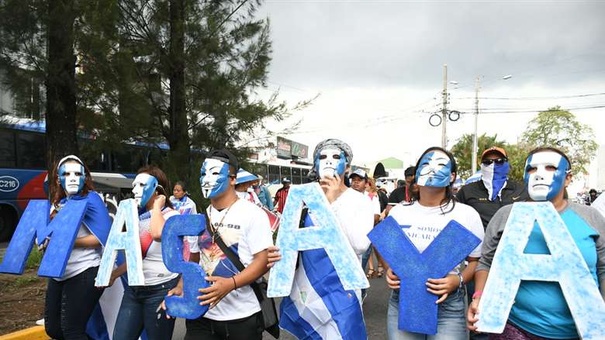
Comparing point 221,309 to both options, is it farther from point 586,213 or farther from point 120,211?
point 586,213

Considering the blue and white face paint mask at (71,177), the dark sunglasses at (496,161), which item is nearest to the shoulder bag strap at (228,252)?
the blue and white face paint mask at (71,177)

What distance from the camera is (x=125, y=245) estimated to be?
129 inches

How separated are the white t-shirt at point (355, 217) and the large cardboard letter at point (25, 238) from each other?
8.11 feet

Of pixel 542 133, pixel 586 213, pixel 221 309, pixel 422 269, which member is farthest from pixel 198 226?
pixel 542 133

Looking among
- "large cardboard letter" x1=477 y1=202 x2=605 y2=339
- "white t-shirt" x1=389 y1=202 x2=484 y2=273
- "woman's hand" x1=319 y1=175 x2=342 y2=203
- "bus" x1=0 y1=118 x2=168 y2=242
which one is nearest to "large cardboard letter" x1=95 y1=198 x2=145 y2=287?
"woman's hand" x1=319 y1=175 x2=342 y2=203

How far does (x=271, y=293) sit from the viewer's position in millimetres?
2682

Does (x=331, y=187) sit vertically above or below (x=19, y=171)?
above

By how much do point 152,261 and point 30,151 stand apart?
41.4 feet

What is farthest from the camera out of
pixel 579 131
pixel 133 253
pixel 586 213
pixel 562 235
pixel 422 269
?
pixel 579 131

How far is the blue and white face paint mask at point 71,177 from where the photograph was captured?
369 cm

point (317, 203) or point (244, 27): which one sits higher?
point (244, 27)

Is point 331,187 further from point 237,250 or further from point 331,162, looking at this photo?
point 237,250

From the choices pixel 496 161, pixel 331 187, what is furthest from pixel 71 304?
pixel 496 161

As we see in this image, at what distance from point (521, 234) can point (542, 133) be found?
2280 inches
